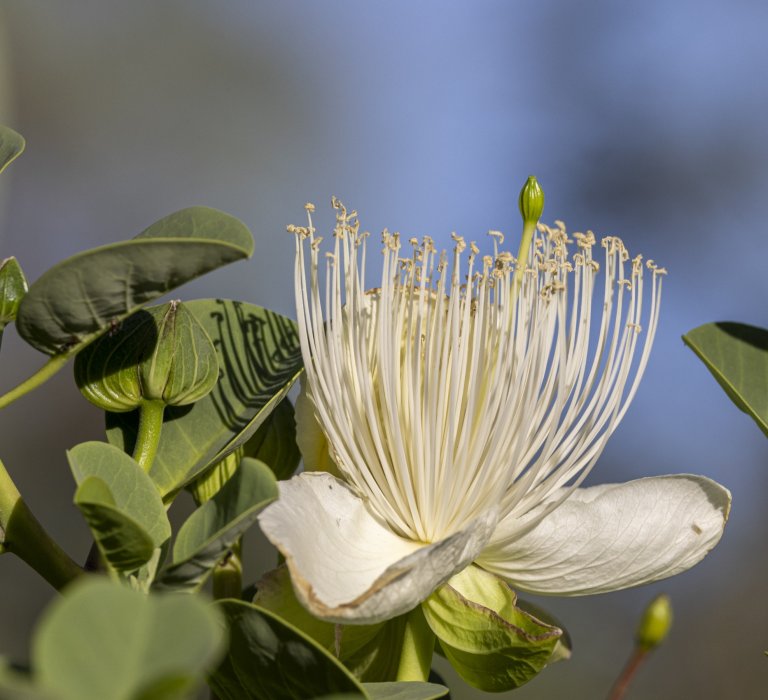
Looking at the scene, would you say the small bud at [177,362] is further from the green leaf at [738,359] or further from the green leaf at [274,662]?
the green leaf at [738,359]

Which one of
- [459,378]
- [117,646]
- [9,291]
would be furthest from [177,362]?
[117,646]

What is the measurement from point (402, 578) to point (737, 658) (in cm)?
477

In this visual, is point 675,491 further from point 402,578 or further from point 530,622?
point 402,578

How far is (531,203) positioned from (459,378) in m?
0.18

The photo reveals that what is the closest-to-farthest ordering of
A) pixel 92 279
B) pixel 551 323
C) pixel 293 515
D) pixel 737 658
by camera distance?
1. pixel 92 279
2. pixel 293 515
3. pixel 551 323
4. pixel 737 658

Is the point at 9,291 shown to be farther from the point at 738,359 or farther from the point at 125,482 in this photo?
the point at 738,359

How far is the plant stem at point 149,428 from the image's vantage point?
780 mm

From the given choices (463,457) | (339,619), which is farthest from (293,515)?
(463,457)

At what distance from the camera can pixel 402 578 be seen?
26.9 inches

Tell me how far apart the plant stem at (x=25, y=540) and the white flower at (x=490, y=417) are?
205 mm

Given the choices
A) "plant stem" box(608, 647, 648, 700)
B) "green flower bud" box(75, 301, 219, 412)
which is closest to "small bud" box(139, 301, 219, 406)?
"green flower bud" box(75, 301, 219, 412)

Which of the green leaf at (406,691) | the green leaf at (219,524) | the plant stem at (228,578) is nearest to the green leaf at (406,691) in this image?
the green leaf at (406,691)

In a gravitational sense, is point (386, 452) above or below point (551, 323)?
below

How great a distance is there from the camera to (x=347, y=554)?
0.78 m
